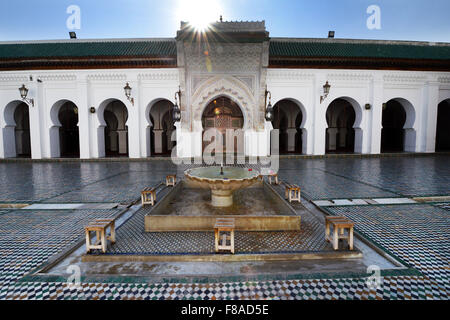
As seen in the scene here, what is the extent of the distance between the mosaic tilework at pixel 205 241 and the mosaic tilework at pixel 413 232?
26.1 inches

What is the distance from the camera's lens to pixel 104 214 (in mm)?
3574

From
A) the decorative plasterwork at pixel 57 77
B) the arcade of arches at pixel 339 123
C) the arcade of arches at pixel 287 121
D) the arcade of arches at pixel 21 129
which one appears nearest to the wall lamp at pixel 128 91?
the decorative plasterwork at pixel 57 77

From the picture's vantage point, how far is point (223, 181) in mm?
Result: 3332

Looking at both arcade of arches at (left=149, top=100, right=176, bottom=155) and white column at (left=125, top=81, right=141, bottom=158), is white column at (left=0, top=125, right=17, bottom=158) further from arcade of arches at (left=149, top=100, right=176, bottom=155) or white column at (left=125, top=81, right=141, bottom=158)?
arcade of arches at (left=149, top=100, right=176, bottom=155)

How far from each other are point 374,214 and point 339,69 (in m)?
8.19

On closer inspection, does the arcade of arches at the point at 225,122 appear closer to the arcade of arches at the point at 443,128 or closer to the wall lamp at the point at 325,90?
the wall lamp at the point at 325,90

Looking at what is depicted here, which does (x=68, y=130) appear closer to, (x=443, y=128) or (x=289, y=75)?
(x=289, y=75)

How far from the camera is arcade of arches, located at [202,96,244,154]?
10742mm

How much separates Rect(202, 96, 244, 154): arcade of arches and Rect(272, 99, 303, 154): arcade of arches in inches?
91.6

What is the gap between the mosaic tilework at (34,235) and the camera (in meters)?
2.22

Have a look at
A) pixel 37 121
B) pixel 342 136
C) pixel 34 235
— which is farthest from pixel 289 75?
pixel 37 121
